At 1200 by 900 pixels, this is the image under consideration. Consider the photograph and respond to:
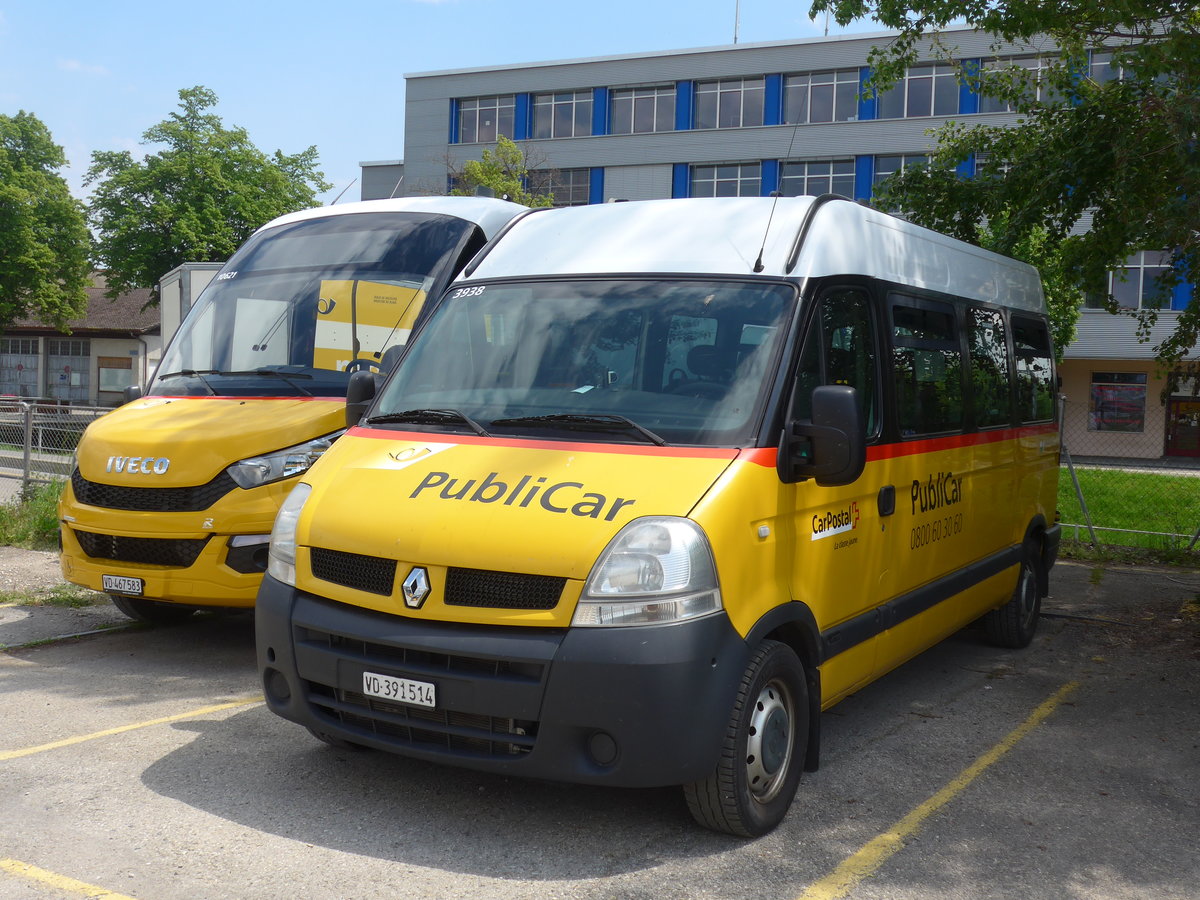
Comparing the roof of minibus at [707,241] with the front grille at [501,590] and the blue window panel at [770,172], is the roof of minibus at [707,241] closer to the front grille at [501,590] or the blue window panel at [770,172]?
the front grille at [501,590]

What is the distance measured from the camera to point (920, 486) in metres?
6.04

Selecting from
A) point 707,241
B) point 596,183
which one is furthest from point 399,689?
point 596,183

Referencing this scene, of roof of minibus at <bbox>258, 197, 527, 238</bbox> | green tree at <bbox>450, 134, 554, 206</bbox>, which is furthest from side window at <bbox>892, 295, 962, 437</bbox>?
green tree at <bbox>450, 134, 554, 206</bbox>

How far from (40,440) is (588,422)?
957 centimetres

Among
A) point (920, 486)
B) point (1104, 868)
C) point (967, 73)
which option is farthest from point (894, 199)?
point (1104, 868)

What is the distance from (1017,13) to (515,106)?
136ft

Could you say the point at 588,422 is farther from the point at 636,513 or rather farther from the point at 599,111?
the point at 599,111

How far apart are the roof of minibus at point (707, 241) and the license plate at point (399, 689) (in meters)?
2.06

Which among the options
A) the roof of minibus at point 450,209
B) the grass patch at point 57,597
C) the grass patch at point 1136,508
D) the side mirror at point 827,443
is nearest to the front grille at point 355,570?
the side mirror at point 827,443

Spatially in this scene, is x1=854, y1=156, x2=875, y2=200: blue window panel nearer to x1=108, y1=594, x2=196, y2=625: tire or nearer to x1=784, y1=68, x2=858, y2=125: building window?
x1=784, y1=68, x2=858, y2=125: building window

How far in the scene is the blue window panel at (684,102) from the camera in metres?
45.5

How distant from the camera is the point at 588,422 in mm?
4738

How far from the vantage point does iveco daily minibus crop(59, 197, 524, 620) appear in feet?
22.6

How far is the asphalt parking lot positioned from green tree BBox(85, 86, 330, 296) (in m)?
37.1
